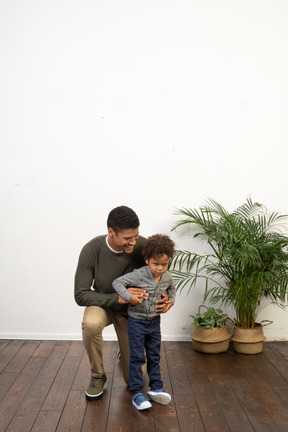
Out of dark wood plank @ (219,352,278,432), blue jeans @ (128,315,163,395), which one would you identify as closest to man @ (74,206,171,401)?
blue jeans @ (128,315,163,395)

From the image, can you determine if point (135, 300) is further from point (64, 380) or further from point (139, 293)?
point (64, 380)

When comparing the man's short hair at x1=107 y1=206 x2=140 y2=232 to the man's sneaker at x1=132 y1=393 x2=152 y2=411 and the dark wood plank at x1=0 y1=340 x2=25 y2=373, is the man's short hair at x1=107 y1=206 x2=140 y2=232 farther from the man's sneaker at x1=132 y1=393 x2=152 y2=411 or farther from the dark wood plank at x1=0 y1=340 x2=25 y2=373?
the dark wood plank at x1=0 y1=340 x2=25 y2=373

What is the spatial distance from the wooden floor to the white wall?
21.5 inches

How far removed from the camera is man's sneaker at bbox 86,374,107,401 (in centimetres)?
283

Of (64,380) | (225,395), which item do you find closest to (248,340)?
(225,395)

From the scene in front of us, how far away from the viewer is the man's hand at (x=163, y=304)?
2.82 meters

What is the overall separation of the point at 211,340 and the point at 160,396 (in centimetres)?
99

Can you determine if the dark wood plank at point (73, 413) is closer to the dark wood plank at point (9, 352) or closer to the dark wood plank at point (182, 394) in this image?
the dark wood plank at point (182, 394)

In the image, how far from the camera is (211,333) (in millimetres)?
3676

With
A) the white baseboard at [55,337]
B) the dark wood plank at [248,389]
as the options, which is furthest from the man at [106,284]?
the white baseboard at [55,337]

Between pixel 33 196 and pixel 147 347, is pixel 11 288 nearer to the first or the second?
pixel 33 196

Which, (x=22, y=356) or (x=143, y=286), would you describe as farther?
(x=22, y=356)

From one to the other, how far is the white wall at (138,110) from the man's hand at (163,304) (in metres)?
1.21

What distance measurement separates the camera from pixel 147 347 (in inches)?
113
